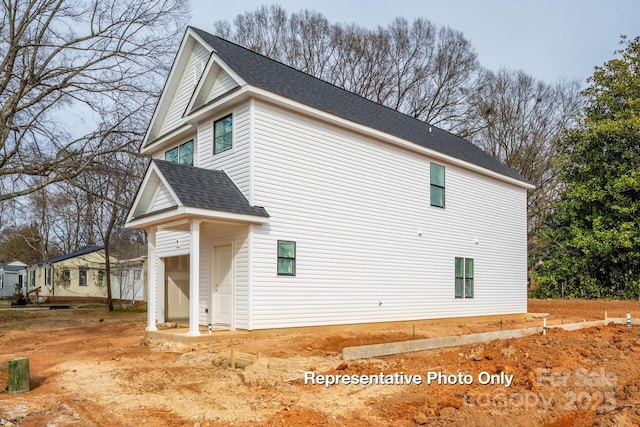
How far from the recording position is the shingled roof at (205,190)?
11.6 m

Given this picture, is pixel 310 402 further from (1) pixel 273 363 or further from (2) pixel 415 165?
(2) pixel 415 165

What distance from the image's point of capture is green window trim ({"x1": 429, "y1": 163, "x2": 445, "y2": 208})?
17.7 metres

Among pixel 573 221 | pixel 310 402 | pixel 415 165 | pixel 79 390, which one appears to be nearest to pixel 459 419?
pixel 310 402

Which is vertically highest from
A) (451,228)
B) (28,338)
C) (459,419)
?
(451,228)

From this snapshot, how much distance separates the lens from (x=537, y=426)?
19.7 feet

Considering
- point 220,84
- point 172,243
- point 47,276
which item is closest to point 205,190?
point 220,84

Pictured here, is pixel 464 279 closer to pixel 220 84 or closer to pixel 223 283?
pixel 223 283

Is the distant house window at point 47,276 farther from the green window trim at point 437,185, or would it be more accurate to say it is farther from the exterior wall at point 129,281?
the green window trim at point 437,185

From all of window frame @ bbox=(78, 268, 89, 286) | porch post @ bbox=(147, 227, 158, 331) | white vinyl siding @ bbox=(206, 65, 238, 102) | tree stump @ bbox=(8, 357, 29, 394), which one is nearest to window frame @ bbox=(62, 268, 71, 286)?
window frame @ bbox=(78, 268, 89, 286)

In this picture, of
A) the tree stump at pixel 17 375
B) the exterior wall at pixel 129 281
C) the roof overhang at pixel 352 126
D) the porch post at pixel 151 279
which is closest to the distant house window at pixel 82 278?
the exterior wall at pixel 129 281

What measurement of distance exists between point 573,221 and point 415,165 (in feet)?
46.8

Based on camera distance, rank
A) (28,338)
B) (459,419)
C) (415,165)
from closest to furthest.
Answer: (459,419)
(28,338)
(415,165)

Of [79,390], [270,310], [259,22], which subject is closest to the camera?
[79,390]

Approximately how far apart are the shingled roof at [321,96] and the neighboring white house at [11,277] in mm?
41601
